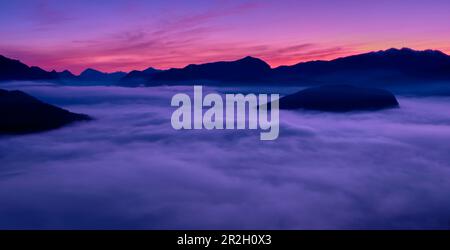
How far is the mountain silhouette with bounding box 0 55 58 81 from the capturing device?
14562cm

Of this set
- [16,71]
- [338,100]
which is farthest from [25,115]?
[16,71]

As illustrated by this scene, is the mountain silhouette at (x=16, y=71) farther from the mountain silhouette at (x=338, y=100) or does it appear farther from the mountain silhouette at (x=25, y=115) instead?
the mountain silhouette at (x=338, y=100)

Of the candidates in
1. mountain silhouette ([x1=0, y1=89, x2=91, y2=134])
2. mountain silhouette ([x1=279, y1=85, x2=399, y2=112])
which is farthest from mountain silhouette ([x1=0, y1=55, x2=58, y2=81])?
mountain silhouette ([x1=279, y1=85, x2=399, y2=112])

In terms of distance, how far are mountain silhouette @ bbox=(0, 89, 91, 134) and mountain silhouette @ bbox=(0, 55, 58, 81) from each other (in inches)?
5100

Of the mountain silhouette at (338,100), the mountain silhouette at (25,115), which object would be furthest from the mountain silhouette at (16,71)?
the mountain silhouette at (338,100)

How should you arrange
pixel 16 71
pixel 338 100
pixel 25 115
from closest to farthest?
1. pixel 25 115
2. pixel 338 100
3. pixel 16 71

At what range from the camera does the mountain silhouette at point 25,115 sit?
114 feet

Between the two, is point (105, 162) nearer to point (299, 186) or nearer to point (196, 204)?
point (196, 204)

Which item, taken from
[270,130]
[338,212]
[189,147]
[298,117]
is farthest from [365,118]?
[338,212]

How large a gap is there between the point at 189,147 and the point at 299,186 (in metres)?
17.5

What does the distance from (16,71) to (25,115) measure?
460ft

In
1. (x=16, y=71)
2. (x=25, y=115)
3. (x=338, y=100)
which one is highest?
(x=16, y=71)

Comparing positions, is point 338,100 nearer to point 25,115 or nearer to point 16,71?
point 25,115

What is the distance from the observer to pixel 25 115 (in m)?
36.6
